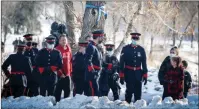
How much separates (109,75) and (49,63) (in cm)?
62

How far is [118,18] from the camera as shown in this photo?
11.4ft

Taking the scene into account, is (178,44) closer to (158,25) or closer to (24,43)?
(158,25)

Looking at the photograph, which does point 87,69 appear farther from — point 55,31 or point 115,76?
point 55,31

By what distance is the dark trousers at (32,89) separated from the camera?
3520mm

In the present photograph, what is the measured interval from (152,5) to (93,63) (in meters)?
0.84

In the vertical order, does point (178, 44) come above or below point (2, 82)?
above

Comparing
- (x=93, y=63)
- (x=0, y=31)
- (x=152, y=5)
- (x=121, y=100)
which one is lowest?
(x=121, y=100)

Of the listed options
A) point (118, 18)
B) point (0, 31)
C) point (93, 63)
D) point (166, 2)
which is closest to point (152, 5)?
point (166, 2)

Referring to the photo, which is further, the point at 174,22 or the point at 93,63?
the point at 174,22

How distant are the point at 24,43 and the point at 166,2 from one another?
59.5 inches

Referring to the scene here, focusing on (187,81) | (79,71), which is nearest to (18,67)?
(79,71)

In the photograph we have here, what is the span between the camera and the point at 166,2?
3.45m

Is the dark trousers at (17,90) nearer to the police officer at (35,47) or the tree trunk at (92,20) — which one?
the police officer at (35,47)

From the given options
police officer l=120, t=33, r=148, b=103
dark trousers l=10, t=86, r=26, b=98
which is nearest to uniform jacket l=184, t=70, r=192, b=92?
police officer l=120, t=33, r=148, b=103
